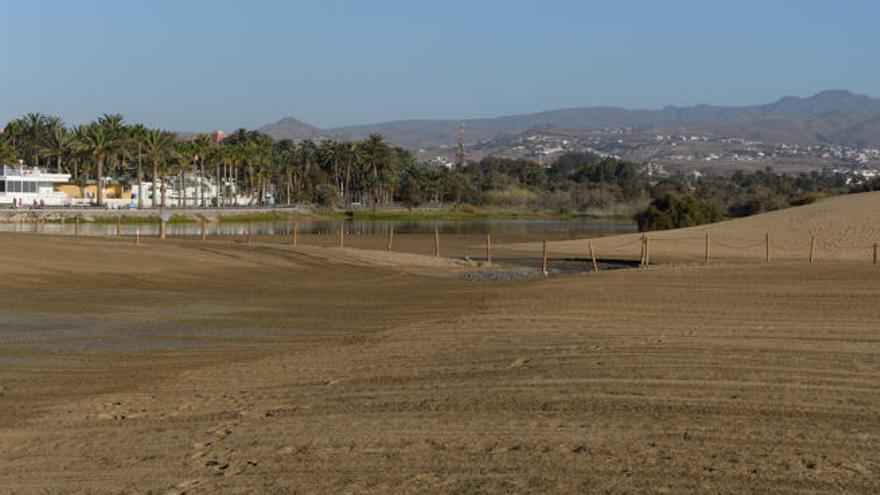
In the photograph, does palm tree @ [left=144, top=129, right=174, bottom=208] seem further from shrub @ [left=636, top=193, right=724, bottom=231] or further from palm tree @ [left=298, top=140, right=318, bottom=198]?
shrub @ [left=636, top=193, right=724, bottom=231]

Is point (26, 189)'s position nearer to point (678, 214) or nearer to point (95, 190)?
point (95, 190)

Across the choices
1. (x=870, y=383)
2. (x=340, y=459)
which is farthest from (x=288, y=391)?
(x=870, y=383)

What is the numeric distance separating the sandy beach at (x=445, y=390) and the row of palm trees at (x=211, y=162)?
94583 mm

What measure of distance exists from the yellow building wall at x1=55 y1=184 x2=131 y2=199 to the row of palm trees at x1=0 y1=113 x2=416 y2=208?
4.72 ft

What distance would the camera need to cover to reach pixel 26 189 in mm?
113062

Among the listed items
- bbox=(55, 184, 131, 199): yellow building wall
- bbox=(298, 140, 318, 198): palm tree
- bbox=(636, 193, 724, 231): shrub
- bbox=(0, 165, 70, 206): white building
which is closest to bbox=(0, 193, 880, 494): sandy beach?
bbox=(636, 193, 724, 231): shrub

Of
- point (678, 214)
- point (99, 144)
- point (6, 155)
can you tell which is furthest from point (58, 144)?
point (678, 214)

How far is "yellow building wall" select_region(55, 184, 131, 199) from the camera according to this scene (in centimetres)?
12456

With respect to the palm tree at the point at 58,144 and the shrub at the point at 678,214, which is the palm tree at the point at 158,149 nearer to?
the palm tree at the point at 58,144

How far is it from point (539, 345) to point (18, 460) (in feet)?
28.4

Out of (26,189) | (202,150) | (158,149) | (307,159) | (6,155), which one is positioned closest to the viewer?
(26,189)

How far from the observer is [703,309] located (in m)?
22.0

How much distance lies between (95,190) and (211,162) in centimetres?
1537

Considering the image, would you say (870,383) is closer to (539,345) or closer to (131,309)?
(539,345)
